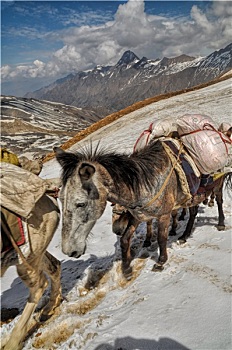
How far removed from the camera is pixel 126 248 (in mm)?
6355

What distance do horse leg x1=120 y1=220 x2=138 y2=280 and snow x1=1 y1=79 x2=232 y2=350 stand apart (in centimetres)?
16

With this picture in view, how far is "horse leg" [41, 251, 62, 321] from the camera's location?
18.0ft

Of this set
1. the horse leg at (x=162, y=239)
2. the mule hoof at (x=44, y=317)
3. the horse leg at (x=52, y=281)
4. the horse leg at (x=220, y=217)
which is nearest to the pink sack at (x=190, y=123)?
the horse leg at (x=162, y=239)

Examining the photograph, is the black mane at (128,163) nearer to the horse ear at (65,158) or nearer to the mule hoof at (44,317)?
the horse ear at (65,158)

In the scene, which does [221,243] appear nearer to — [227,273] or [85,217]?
[227,273]

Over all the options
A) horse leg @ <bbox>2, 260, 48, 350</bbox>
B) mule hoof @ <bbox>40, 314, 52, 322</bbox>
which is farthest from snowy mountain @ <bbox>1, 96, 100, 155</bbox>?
horse leg @ <bbox>2, 260, 48, 350</bbox>

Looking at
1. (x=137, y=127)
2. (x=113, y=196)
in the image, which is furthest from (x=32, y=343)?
(x=137, y=127)

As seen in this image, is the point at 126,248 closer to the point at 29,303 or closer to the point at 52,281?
the point at 52,281

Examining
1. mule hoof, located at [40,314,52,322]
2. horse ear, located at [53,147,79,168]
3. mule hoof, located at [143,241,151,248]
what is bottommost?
mule hoof, located at [40,314,52,322]

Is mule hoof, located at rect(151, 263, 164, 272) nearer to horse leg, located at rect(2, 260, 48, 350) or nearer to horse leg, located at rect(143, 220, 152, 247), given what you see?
horse leg, located at rect(143, 220, 152, 247)

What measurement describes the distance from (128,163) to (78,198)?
1.25 m

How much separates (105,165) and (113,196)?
0.57m

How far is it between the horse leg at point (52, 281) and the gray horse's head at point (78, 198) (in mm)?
1244

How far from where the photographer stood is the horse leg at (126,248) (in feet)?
20.5
